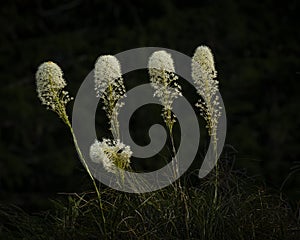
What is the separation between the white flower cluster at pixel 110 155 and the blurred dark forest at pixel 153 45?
6750 millimetres

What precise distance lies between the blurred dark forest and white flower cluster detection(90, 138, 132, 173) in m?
6.75

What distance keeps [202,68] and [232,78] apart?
7.55 meters

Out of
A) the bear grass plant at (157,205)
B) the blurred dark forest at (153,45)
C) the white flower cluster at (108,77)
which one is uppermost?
the white flower cluster at (108,77)

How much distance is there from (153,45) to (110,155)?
737 centimetres

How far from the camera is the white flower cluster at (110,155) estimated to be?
8.76 feet

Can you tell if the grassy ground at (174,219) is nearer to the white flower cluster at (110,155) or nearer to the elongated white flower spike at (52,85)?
the white flower cluster at (110,155)

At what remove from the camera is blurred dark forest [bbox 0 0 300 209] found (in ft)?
31.9

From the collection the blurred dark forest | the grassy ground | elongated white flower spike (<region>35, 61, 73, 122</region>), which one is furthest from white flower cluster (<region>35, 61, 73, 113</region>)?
the blurred dark forest

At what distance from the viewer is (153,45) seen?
9938 millimetres

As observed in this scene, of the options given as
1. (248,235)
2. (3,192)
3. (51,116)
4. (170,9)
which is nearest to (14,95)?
(51,116)

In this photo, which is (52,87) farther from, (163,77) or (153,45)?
(153,45)

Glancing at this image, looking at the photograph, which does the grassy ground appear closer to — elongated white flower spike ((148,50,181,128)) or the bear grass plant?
the bear grass plant

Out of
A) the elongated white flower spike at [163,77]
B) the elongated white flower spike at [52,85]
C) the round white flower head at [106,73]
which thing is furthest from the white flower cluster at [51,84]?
the elongated white flower spike at [163,77]

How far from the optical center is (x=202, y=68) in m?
2.79
